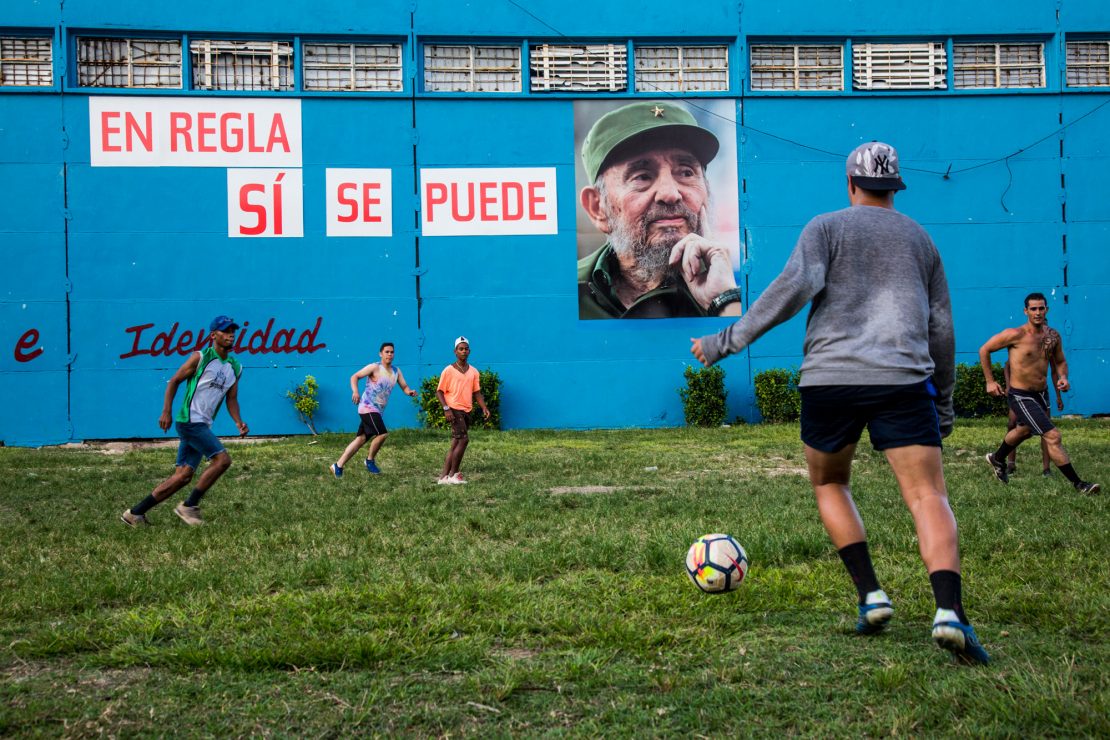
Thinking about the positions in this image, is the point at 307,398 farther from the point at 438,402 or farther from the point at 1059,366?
the point at 1059,366

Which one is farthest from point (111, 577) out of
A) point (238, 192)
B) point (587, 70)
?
point (587, 70)

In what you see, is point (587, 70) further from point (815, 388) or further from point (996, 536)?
point (815, 388)

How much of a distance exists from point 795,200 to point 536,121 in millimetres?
5592

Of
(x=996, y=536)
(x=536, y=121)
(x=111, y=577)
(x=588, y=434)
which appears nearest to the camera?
(x=111, y=577)

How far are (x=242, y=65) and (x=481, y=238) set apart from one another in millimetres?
5867

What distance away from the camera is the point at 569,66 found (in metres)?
21.5

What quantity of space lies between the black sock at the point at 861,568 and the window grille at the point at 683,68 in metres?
18.1

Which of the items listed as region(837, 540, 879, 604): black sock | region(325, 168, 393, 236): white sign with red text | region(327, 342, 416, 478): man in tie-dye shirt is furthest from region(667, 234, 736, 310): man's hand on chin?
region(837, 540, 879, 604): black sock

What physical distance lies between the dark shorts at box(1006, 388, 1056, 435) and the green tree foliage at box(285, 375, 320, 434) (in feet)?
43.9

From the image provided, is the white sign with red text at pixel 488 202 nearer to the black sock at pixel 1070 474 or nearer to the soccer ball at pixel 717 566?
the black sock at pixel 1070 474

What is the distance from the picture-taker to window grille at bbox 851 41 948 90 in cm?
2172

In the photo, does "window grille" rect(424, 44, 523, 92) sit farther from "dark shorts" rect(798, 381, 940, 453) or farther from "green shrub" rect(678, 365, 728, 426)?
"dark shorts" rect(798, 381, 940, 453)

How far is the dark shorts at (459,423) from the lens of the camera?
1295cm

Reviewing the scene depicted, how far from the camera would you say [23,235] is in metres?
20.0
